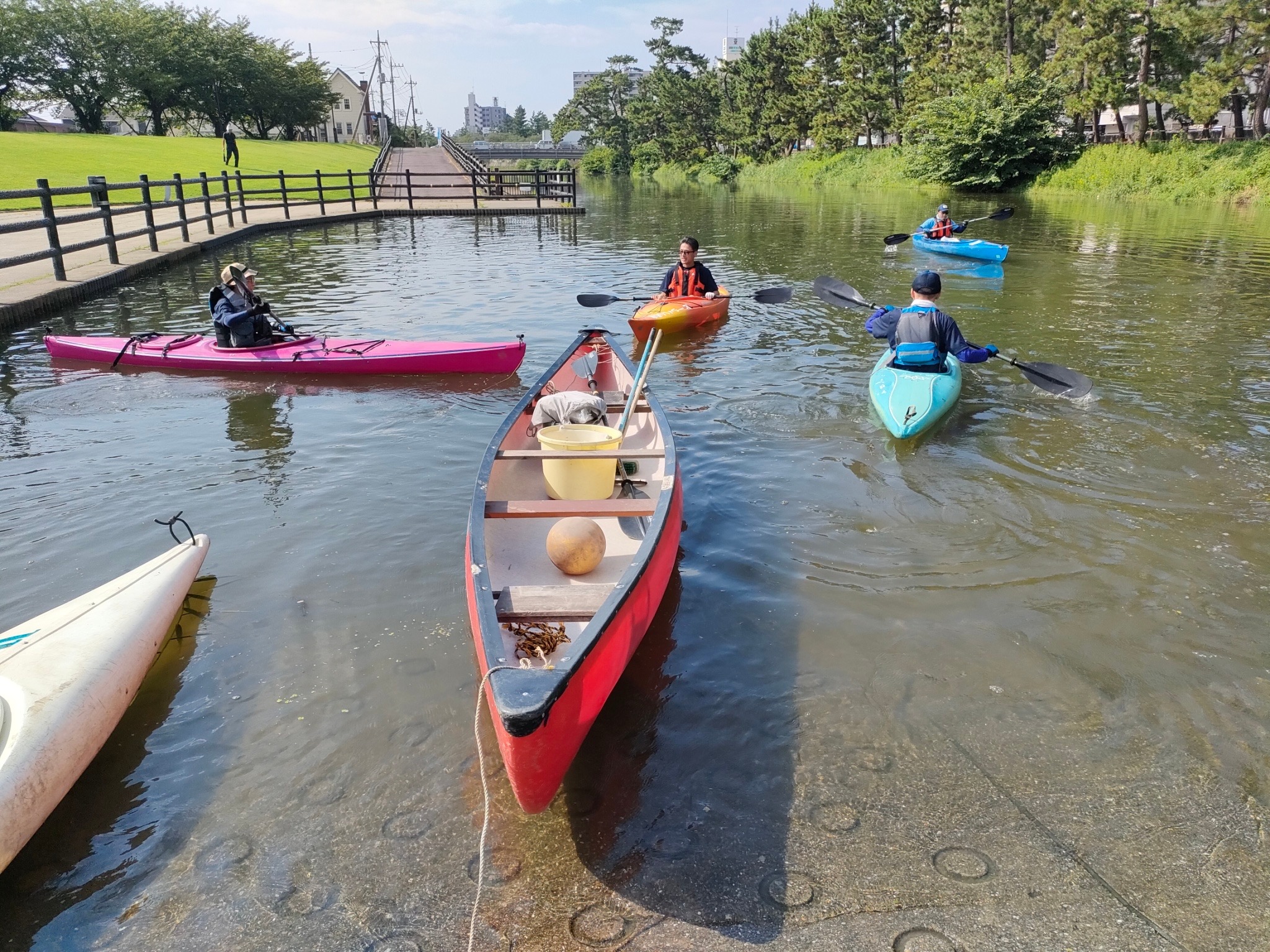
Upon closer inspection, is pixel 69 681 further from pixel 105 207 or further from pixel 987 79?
pixel 987 79

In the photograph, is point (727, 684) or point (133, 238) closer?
point (727, 684)

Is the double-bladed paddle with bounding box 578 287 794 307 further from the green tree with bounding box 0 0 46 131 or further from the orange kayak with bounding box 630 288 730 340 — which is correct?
the green tree with bounding box 0 0 46 131

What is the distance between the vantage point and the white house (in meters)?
99.2

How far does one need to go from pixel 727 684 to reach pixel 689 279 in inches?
355

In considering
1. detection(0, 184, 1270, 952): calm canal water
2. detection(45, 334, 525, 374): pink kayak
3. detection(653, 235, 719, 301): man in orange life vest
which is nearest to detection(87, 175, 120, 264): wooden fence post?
detection(45, 334, 525, 374): pink kayak

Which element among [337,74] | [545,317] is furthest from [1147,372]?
[337,74]

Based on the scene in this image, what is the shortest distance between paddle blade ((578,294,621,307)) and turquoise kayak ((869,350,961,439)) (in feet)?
18.0

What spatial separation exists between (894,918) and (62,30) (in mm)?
71894

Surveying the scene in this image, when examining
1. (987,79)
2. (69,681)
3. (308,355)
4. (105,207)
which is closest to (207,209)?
(105,207)

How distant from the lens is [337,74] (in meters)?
103

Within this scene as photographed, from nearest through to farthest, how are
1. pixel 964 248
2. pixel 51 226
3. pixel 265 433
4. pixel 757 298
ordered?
pixel 265 433
pixel 757 298
pixel 51 226
pixel 964 248

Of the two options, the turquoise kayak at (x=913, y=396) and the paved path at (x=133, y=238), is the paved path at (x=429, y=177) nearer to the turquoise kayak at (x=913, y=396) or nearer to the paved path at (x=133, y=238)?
the paved path at (x=133, y=238)

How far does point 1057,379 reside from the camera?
8539 millimetres

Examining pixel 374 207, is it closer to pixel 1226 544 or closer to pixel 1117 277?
pixel 1117 277
